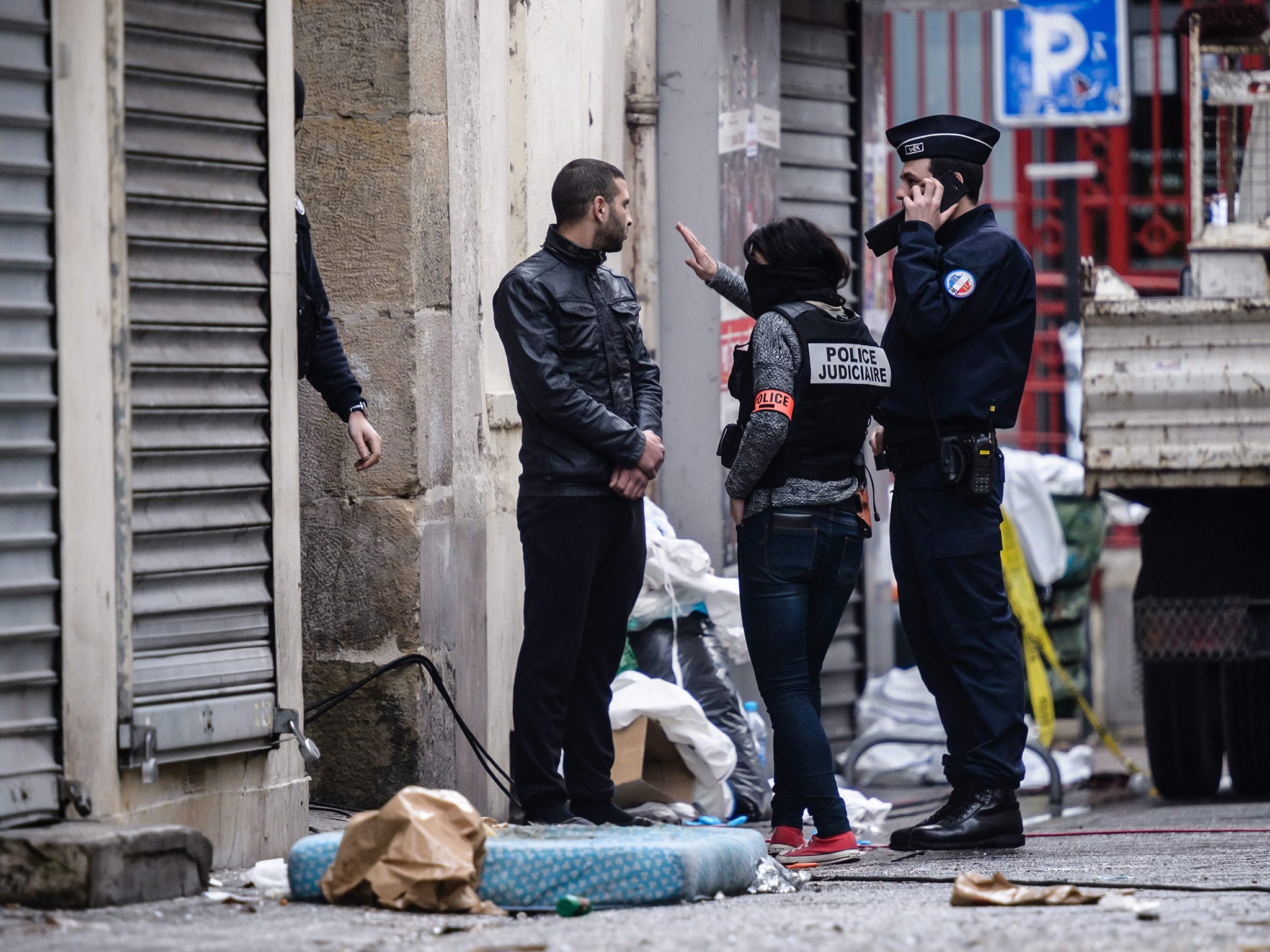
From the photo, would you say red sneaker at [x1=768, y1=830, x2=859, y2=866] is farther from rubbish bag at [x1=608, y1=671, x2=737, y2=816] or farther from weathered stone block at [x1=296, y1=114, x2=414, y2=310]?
weathered stone block at [x1=296, y1=114, x2=414, y2=310]

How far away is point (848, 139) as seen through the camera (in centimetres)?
844

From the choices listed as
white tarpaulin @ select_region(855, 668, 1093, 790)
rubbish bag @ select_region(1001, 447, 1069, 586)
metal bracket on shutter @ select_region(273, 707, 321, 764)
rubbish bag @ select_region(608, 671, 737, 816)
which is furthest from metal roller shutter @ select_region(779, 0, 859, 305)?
metal bracket on shutter @ select_region(273, 707, 321, 764)

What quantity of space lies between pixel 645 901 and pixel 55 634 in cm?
132

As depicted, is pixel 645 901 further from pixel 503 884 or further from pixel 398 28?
pixel 398 28

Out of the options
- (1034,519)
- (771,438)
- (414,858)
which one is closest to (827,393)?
(771,438)

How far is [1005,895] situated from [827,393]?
1.61 m

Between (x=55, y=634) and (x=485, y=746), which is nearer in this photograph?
(x=55, y=634)

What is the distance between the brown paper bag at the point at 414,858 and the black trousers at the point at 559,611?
1.28m

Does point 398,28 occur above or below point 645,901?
above

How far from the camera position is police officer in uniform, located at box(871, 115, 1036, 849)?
5176 mm

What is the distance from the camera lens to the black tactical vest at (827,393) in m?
5.07

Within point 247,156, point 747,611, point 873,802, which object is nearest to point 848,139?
point 873,802

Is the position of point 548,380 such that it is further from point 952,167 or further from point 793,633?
point 952,167

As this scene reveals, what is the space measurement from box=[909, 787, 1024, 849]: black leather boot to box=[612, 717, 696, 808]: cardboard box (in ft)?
3.36
